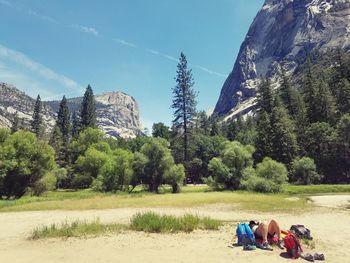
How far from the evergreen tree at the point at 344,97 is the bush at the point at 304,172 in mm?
22180

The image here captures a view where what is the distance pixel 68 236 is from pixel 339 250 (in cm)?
1183

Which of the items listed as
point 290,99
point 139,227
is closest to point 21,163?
point 139,227

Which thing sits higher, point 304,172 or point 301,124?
point 301,124

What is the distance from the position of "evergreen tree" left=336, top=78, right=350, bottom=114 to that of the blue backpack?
76860mm

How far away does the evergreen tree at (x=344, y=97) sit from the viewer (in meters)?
83.1

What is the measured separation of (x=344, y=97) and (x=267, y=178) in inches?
1658

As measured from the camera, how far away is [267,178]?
5312cm

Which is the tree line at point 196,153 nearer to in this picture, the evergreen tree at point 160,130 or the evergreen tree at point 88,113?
the evergreen tree at point 88,113

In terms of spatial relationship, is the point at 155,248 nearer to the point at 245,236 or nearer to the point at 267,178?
the point at 245,236

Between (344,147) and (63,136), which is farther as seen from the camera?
(63,136)

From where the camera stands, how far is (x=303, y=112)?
290ft

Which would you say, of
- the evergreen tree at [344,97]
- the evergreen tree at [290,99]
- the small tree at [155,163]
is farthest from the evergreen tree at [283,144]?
the small tree at [155,163]

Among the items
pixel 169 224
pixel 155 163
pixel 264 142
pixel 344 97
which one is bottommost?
pixel 169 224

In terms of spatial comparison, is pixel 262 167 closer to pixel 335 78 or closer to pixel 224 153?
pixel 224 153
